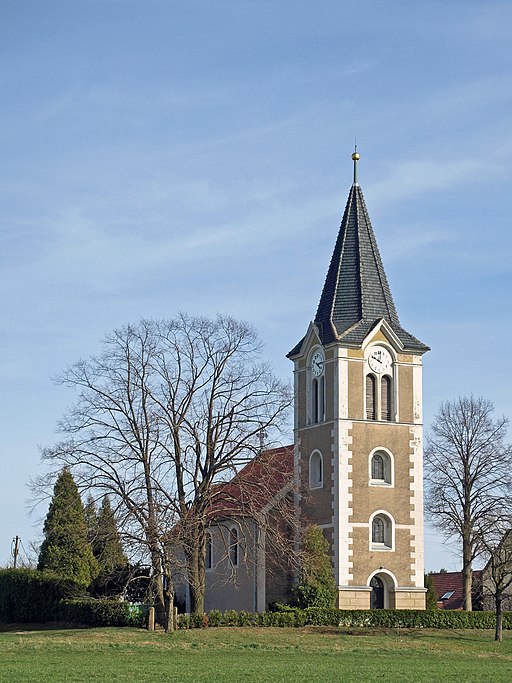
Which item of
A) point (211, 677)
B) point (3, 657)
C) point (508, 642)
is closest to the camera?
point (211, 677)

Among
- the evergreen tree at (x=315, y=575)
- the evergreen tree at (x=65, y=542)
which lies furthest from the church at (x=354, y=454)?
the evergreen tree at (x=65, y=542)

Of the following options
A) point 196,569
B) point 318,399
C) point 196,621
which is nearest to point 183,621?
point 196,621

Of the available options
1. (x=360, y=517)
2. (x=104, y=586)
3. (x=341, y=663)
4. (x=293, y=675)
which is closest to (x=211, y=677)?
(x=293, y=675)

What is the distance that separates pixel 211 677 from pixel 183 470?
22.3m

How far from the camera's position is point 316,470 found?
5766 cm

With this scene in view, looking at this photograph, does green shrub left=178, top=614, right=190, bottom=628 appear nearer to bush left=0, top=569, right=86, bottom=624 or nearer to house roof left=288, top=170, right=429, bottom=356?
bush left=0, top=569, right=86, bottom=624

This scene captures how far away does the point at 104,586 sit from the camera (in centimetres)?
5934

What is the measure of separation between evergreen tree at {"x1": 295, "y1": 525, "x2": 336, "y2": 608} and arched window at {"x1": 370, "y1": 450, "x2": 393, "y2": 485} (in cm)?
429

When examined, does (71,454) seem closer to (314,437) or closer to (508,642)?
(314,437)

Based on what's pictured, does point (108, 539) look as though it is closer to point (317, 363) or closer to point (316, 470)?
point (316, 470)

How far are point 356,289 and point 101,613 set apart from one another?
19939 mm

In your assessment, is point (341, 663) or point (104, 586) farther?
point (104, 586)

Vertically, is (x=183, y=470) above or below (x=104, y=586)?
above

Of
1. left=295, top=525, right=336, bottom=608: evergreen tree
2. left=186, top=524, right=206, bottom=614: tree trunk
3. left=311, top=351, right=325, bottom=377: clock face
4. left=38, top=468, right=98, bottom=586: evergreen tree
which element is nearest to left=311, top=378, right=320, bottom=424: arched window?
left=311, top=351, right=325, bottom=377: clock face
